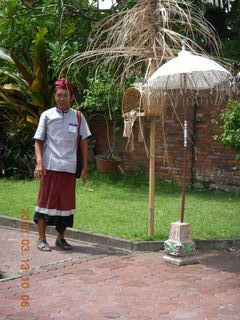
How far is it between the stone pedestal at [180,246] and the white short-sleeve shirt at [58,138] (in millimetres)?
1477

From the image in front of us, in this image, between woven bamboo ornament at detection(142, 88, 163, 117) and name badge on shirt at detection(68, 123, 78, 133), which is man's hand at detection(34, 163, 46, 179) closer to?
name badge on shirt at detection(68, 123, 78, 133)

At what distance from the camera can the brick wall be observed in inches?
421

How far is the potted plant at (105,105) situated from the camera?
10380mm

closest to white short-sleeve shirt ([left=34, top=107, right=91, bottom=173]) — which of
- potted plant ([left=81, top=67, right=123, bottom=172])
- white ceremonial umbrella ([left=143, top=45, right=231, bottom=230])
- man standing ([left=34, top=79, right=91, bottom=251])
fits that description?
man standing ([left=34, top=79, right=91, bottom=251])

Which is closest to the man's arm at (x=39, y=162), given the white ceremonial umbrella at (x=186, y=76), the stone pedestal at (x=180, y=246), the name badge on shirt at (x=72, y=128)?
the name badge on shirt at (x=72, y=128)

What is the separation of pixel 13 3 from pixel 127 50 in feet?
19.0

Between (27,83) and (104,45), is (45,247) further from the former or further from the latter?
(27,83)

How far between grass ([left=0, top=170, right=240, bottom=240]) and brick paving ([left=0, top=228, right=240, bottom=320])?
721 mm

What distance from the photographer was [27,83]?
41.5 feet

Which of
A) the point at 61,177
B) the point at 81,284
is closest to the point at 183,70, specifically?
the point at 61,177

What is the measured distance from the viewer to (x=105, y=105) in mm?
11297

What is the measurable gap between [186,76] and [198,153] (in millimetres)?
4515
